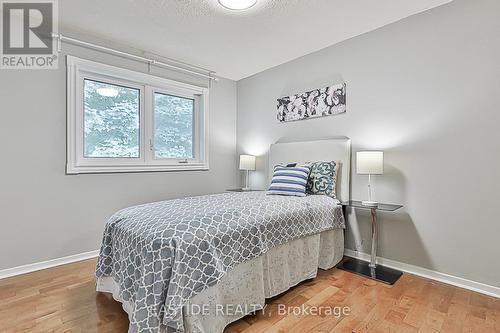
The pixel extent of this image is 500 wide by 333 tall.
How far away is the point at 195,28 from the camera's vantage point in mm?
2574

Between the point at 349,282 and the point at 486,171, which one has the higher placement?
the point at 486,171

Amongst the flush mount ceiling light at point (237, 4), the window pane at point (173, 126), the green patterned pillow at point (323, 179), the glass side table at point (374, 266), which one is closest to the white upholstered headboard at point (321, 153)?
the green patterned pillow at point (323, 179)

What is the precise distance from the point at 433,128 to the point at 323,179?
1.09 meters

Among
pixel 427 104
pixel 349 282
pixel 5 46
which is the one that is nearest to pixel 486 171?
pixel 427 104

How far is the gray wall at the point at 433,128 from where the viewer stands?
6.61 ft

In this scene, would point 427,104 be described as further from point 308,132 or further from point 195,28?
point 195,28

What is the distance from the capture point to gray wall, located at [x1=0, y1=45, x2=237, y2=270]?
7.61 ft

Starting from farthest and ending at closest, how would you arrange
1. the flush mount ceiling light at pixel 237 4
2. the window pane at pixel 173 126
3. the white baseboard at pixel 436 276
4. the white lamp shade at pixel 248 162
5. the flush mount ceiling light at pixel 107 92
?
1. the white lamp shade at pixel 248 162
2. the window pane at pixel 173 126
3. the flush mount ceiling light at pixel 107 92
4. the flush mount ceiling light at pixel 237 4
5. the white baseboard at pixel 436 276

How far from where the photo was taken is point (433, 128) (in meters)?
2.27

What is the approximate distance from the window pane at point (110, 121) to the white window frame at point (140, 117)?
0.06 meters

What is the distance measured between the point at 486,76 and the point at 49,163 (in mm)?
4015

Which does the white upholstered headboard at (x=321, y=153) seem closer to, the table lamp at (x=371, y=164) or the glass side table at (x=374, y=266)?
the glass side table at (x=374, y=266)

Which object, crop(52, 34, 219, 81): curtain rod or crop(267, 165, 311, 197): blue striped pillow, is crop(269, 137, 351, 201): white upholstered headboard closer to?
crop(267, 165, 311, 197): blue striped pillow

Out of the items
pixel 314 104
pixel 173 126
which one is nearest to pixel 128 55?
pixel 173 126
